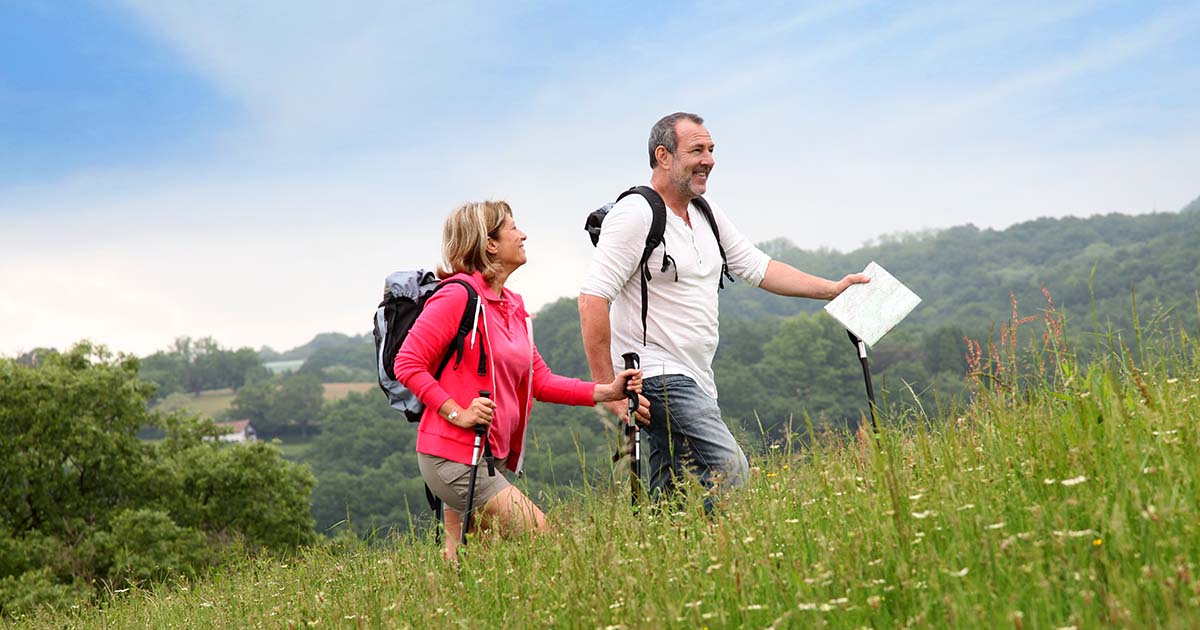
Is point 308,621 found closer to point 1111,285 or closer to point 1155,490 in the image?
point 1155,490

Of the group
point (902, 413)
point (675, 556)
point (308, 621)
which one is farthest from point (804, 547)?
point (308, 621)

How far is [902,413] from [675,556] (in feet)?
5.01

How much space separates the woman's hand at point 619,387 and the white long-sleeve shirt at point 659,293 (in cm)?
32

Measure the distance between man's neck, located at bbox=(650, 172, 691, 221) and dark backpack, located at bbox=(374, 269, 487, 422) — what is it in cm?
127

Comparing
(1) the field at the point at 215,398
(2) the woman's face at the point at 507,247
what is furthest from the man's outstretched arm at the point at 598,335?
(1) the field at the point at 215,398

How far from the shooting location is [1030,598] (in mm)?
2723

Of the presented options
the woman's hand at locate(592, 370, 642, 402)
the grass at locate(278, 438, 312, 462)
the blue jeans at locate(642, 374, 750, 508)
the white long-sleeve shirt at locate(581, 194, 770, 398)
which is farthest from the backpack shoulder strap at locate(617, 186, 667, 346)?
the grass at locate(278, 438, 312, 462)

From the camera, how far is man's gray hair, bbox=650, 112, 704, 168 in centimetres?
587

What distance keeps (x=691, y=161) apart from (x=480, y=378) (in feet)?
5.27

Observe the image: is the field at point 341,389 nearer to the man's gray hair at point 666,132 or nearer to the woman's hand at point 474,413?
the man's gray hair at point 666,132

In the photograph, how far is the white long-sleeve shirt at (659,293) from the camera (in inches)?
222

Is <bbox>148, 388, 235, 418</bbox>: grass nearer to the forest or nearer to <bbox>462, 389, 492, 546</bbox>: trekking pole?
the forest

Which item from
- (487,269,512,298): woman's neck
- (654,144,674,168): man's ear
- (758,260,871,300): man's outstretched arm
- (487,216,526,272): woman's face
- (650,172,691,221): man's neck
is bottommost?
(758,260,871,300): man's outstretched arm

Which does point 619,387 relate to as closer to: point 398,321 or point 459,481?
point 459,481
